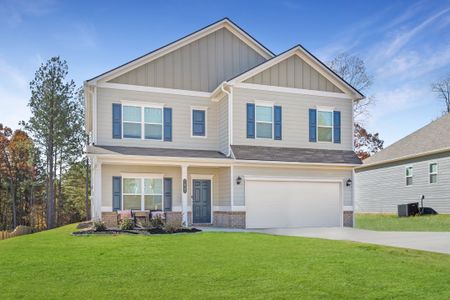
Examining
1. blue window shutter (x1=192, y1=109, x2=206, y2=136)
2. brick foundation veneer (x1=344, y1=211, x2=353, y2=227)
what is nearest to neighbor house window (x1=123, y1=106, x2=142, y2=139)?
blue window shutter (x1=192, y1=109, x2=206, y2=136)

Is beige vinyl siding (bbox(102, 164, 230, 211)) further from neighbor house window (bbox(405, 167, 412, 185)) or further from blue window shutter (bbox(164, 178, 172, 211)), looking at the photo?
neighbor house window (bbox(405, 167, 412, 185))

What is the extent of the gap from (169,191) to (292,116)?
249 inches

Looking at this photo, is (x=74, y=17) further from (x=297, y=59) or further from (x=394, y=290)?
(x=394, y=290)

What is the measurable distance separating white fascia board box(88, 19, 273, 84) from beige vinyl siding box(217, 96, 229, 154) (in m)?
3.27

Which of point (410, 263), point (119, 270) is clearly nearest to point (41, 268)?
point (119, 270)

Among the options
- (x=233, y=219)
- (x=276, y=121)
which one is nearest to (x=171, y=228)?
(x=233, y=219)

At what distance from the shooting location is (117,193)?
1794 centimetres

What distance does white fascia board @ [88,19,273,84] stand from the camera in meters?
18.3

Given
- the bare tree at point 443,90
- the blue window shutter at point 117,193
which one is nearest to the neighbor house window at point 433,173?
the blue window shutter at point 117,193

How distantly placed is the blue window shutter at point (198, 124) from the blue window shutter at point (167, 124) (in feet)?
3.51

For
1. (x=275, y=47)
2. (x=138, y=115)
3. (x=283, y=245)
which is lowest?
Answer: (x=283, y=245)

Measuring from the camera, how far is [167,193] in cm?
1875

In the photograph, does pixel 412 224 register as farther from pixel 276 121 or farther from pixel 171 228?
pixel 171 228

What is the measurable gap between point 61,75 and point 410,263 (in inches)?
1183
